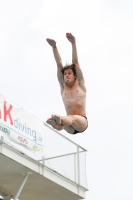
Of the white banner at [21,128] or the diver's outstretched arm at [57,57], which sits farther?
the white banner at [21,128]

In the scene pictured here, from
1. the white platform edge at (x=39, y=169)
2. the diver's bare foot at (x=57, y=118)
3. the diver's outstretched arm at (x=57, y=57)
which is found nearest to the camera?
the diver's bare foot at (x=57, y=118)

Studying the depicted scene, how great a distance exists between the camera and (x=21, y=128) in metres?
21.4

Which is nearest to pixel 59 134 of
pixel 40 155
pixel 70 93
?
pixel 40 155

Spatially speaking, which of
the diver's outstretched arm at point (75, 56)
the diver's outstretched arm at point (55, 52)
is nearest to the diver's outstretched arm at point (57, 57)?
the diver's outstretched arm at point (55, 52)

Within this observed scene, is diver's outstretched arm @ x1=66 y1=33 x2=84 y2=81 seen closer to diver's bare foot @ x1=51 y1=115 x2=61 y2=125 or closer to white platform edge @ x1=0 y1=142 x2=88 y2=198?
diver's bare foot @ x1=51 y1=115 x2=61 y2=125

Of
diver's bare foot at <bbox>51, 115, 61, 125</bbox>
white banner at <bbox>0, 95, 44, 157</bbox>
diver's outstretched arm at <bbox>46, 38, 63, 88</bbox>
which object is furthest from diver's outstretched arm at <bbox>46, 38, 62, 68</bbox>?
white banner at <bbox>0, 95, 44, 157</bbox>

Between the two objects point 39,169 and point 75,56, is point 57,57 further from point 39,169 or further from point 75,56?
point 39,169

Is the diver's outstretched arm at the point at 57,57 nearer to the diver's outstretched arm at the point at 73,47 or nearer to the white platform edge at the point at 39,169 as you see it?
the diver's outstretched arm at the point at 73,47

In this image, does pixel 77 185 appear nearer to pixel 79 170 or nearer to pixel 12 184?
pixel 79 170

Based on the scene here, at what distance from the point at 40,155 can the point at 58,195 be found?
1.94 meters

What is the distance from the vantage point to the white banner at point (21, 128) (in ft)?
68.4

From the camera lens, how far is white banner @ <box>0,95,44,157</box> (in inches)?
821

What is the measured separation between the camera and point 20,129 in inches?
840

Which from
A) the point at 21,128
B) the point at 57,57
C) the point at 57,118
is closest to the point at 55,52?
the point at 57,57
